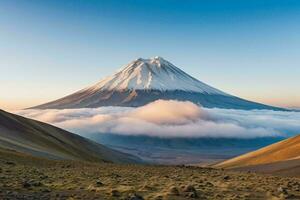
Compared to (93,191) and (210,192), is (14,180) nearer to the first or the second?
(93,191)

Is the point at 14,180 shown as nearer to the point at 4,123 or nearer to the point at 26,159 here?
the point at 26,159

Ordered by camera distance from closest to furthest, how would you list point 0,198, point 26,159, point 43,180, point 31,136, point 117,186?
point 0,198 → point 117,186 → point 43,180 → point 26,159 → point 31,136

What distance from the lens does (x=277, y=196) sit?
20.5 m

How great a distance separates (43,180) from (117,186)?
508cm

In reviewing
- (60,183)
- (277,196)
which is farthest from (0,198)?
(277,196)

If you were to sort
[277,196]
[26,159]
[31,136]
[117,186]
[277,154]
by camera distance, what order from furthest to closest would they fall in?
[277,154]
[31,136]
[26,159]
[117,186]
[277,196]

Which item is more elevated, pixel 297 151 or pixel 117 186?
pixel 297 151

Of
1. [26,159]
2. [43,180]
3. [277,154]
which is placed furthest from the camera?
[277,154]

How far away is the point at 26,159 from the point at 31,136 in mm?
45875

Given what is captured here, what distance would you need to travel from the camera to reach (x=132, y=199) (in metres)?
18.4

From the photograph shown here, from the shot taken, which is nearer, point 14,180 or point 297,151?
point 14,180

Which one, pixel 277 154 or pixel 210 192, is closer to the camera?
pixel 210 192

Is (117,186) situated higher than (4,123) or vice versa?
(4,123)

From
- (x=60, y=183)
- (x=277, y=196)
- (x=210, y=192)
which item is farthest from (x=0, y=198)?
(x=277, y=196)
